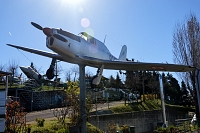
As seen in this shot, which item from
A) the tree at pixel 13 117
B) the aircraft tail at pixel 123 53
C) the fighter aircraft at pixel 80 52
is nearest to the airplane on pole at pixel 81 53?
the fighter aircraft at pixel 80 52

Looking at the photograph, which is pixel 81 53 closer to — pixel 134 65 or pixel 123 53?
pixel 134 65

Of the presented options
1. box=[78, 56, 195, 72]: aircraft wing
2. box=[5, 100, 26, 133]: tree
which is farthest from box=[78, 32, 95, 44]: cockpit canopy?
box=[5, 100, 26, 133]: tree

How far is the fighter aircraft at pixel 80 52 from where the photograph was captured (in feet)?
34.9

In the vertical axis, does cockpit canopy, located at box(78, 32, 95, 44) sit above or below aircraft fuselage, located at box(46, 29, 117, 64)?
above

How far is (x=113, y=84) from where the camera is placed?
2234 inches

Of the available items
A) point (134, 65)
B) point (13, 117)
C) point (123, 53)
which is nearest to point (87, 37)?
point (134, 65)

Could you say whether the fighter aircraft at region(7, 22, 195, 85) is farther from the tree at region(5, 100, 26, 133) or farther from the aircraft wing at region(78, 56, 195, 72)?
the tree at region(5, 100, 26, 133)

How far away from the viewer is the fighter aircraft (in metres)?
10.6

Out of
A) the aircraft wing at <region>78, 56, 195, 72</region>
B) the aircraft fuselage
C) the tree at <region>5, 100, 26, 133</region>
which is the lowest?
the tree at <region>5, 100, 26, 133</region>

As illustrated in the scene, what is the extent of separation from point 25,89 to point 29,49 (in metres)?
18.6

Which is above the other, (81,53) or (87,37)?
(87,37)

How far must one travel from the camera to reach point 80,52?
1182cm

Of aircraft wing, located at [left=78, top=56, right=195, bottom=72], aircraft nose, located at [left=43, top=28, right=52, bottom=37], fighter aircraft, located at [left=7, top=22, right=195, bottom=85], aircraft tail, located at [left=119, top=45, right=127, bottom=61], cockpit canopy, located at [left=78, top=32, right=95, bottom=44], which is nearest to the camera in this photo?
aircraft nose, located at [left=43, top=28, right=52, bottom=37]

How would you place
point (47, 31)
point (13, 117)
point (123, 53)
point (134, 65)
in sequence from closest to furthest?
point (47, 31) → point (13, 117) → point (134, 65) → point (123, 53)
